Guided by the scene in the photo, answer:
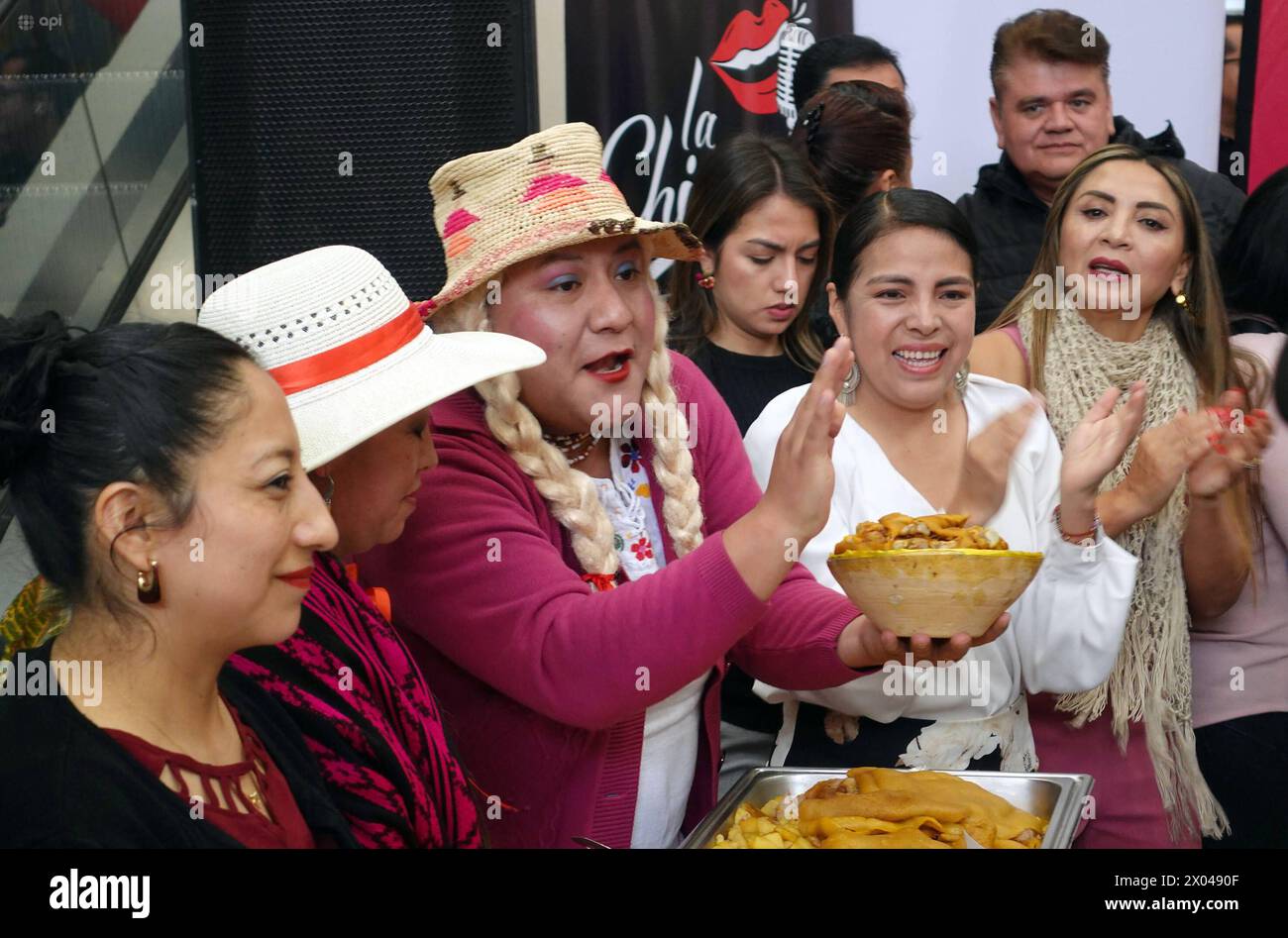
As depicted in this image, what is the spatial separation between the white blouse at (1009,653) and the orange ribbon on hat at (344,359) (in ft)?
2.63

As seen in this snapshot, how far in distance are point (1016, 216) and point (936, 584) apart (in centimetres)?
185

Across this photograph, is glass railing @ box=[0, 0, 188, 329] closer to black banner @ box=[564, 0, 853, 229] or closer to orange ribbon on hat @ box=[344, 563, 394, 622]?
black banner @ box=[564, 0, 853, 229]

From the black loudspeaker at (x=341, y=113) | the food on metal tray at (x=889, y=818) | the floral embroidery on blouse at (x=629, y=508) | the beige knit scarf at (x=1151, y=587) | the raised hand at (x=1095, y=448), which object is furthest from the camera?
the black loudspeaker at (x=341, y=113)

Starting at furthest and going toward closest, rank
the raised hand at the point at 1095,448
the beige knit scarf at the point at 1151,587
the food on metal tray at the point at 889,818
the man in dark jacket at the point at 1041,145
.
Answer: the man in dark jacket at the point at 1041,145, the beige knit scarf at the point at 1151,587, the raised hand at the point at 1095,448, the food on metal tray at the point at 889,818

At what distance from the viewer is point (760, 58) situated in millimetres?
3986

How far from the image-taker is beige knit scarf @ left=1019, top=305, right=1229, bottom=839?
235 cm

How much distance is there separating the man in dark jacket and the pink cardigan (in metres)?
1.56

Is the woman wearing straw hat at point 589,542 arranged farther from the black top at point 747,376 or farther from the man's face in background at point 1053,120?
the man's face in background at point 1053,120

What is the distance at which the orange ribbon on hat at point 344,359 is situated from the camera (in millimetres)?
1604

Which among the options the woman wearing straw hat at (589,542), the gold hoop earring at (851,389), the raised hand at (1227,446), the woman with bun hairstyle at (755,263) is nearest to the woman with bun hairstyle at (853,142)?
the woman with bun hairstyle at (755,263)

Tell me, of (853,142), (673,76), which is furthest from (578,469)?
(673,76)

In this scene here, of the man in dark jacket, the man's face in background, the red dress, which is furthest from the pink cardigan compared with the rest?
the man's face in background

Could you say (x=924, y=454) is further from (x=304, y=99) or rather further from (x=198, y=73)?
(x=198, y=73)

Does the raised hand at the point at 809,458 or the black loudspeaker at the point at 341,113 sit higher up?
the black loudspeaker at the point at 341,113
